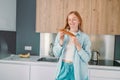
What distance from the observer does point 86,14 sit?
10.6 ft

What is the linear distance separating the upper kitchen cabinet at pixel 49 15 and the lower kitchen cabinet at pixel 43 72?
611mm

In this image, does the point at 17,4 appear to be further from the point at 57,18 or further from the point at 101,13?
the point at 101,13

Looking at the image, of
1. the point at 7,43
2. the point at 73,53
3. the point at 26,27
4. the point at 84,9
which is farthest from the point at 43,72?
the point at 73,53

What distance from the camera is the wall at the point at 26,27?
3740 millimetres

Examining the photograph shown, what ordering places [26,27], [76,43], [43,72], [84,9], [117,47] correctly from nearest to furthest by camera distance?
[76,43] → [43,72] → [84,9] → [117,47] → [26,27]

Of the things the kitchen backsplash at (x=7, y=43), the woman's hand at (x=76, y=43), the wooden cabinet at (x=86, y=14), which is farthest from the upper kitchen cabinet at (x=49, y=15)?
the woman's hand at (x=76, y=43)

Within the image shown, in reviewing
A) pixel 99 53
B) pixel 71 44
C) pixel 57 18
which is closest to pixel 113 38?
pixel 99 53

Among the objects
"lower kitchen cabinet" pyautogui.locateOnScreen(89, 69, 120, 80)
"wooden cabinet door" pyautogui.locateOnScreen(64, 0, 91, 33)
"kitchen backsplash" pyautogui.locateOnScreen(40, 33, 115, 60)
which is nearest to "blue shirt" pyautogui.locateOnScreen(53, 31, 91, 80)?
"lower kitchen cabinet" pyautogui.locateOnScreen(89, 69, 120, 80)

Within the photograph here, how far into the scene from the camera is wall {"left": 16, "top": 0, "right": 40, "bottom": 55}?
3740 millimetres

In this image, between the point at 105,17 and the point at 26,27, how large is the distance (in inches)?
57.0

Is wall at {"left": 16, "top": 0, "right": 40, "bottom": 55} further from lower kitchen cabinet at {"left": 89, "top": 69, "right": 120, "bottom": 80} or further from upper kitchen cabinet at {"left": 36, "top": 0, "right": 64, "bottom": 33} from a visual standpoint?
lower kitchen cabinet at {"left": 89, "top": 69, "right": 120, "bottom": 80}

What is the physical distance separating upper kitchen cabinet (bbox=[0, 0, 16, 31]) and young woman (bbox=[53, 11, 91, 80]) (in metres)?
1.45

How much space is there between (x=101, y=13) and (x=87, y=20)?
0.24 meters

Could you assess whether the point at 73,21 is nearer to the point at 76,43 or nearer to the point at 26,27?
the point at 76,43
